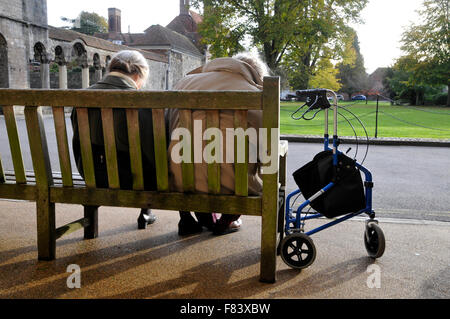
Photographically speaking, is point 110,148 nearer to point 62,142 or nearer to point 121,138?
point 121,138

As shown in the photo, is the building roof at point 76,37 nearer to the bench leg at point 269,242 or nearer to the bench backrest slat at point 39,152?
the bench backrest slat at point 39,152

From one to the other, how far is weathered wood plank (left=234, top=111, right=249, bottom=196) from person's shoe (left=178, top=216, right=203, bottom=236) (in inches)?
37.7

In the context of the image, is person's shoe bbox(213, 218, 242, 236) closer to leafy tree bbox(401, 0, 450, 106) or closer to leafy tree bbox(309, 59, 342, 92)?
leafy tree bbox(309, 59, 342, 92)

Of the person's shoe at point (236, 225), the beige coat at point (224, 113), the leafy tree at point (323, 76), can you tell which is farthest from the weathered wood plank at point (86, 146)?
the leafy tree at point (323, 76)

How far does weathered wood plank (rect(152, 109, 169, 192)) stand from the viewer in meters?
2.65

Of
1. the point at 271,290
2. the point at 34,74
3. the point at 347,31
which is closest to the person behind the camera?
the point at 271,290

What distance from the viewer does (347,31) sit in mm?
30984

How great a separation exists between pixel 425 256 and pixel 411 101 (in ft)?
172

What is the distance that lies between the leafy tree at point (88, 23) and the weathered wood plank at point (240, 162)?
2877 inches

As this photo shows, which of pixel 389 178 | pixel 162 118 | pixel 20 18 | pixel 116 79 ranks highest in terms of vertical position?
pixel 20 18

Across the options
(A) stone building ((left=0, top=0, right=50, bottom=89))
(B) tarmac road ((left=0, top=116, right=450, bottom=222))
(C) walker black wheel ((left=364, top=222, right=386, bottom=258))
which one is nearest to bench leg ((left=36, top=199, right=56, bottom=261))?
(C) walker black wheel ((left=364, top=222, right=386, bottom=258))

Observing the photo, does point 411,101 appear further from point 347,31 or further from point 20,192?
→ point 20,192

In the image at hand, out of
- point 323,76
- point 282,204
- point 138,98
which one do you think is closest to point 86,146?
point 138,98

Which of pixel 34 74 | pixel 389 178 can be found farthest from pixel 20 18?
pixel 389 178
